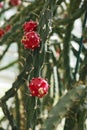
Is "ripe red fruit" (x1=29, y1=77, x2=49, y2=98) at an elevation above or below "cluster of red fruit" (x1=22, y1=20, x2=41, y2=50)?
below

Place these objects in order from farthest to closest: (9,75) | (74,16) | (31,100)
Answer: (9,75), (74,16), (31,100)

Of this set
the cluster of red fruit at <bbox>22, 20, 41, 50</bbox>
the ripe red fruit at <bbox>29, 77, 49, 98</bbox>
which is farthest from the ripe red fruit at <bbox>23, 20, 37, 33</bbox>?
the ripe red fruit at <bbox>29, 77, 49, 98</bbox>

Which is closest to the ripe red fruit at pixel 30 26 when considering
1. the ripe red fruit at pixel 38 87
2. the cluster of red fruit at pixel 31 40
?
the cluster of red fruit at pixel 31 40

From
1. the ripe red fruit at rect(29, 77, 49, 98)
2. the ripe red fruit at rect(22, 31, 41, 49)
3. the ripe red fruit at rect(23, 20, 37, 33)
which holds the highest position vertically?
the ripe red fruit at rect(23, 20, 37, 33)

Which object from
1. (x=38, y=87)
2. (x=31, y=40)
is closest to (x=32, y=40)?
(x=31, y=40)

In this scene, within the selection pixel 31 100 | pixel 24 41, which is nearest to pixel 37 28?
pixel 24 41

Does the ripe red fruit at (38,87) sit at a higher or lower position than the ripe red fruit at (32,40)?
lower

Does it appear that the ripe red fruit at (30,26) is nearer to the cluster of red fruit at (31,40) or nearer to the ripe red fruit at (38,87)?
the cluster of red fruit at (31,40)

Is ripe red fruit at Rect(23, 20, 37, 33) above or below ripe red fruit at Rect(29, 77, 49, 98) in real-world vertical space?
above

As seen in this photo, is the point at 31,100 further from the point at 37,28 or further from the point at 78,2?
the point at 78,2

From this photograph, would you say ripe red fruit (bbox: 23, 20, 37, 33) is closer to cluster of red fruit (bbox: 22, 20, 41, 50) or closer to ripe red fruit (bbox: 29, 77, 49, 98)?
cluster of red fruit (bbox: 22, 20, 41, 50)

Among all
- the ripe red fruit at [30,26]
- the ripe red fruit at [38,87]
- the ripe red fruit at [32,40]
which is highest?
the ripe red fruit at [30,26]
